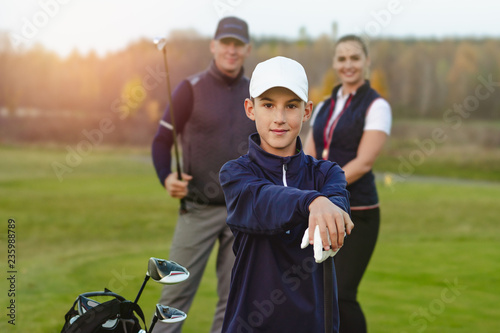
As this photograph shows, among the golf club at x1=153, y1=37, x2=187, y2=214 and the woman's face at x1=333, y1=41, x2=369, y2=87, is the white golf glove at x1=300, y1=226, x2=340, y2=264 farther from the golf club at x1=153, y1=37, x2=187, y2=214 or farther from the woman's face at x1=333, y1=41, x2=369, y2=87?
the woman's face at x1=333, y1=41, x2=369, y2=87

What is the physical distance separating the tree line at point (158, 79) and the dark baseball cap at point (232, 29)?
2119 cm

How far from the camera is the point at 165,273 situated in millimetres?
1988

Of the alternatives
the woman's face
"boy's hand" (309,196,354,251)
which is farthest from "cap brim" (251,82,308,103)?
the woman's face

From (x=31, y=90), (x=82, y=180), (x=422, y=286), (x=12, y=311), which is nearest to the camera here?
(x=12, y=311)

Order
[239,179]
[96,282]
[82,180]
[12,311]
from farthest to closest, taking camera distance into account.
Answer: [82,180], [96,282], [12,311], [239,179]

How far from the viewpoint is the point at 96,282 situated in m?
6.16

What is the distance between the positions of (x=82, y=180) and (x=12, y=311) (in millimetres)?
15531

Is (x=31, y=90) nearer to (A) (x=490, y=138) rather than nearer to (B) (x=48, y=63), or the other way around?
(B) (x=48, y=63)

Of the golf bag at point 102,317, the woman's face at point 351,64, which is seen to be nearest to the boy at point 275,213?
the golf bag at point 102,317

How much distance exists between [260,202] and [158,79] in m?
40.0

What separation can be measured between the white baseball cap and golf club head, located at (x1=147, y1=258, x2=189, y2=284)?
2.05 ft

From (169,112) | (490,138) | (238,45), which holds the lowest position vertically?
(490,138)

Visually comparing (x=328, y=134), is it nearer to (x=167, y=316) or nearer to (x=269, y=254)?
(x=269, y=254)

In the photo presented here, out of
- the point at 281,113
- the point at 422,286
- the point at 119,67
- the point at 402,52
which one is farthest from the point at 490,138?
the point at 281,113
